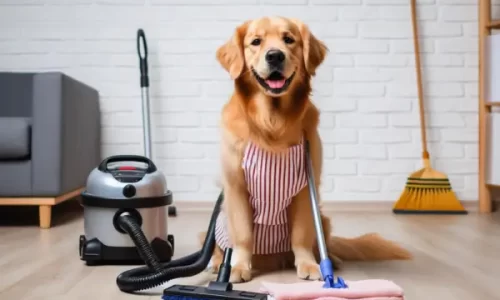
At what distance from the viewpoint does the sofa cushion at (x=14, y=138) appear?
2480 millimetres

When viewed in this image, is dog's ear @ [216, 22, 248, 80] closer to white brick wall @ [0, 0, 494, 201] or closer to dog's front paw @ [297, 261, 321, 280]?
dog's front paw @ [297, 261, 321, 280]

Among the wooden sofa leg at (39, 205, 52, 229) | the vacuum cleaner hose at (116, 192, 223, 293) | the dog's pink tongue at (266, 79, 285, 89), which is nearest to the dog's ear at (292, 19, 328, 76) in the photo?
the dog's pink tongue at (266, 79, 285, 89)

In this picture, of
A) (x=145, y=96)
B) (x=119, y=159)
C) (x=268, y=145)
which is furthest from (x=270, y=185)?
(x=145, y=96)

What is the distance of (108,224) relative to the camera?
67.6 inches

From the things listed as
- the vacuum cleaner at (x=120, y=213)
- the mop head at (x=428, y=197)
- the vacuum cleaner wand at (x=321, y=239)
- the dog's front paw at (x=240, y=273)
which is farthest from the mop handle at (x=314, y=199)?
the mop head at (x=428, y=197)

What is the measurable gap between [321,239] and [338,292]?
0.84ft

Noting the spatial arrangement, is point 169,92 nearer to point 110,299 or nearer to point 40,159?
point 40,159

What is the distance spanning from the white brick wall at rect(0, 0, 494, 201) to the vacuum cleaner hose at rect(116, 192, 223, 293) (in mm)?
1621

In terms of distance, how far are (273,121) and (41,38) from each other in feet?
7.19

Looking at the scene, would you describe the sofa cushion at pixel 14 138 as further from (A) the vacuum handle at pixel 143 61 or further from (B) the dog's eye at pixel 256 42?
(B) the dog's eye at pixel 256 42

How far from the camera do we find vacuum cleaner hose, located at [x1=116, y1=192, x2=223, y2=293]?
4.49ft

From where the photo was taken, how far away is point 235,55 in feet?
5.34

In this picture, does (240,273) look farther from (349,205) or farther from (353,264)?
(349,205)

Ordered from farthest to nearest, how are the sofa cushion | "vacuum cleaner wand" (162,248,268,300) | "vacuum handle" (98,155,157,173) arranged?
the sofa cushion → "vacuum handle" (98,155,157,173) → "vacuum cleaner wand" (162,248,268,300)
